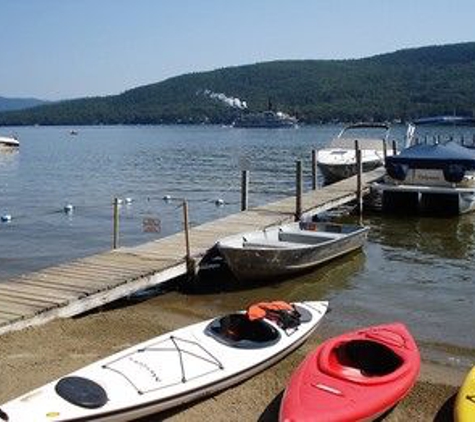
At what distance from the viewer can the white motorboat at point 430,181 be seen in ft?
78.7


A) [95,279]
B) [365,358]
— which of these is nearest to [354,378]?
[365,358]

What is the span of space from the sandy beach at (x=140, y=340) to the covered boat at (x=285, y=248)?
1912mm

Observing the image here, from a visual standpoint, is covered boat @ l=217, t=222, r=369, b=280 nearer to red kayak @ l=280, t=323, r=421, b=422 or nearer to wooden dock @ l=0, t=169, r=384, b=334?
wooden dock @ l=0, t=169, r=384, b=334

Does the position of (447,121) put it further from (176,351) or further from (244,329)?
(176,351)

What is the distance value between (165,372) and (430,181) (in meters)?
17.7

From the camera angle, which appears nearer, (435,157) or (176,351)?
(176,351)

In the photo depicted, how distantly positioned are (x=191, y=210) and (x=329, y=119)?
156 meters

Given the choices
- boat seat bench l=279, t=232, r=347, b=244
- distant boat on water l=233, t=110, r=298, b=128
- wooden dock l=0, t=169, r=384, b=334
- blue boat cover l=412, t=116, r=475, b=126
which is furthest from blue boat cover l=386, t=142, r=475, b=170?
distant boat on water l=233, t=110, r=298, b=128

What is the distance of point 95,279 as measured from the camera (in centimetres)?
1277

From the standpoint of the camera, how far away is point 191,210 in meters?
27.6

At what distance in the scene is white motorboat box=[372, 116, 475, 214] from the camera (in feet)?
78.7

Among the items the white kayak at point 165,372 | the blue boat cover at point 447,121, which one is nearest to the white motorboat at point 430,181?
the blue boat cover at point 447,121

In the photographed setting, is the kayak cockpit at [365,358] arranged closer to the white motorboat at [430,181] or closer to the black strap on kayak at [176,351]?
the black strap on kayak at [176,351]

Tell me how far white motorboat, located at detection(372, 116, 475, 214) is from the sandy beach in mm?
12750
